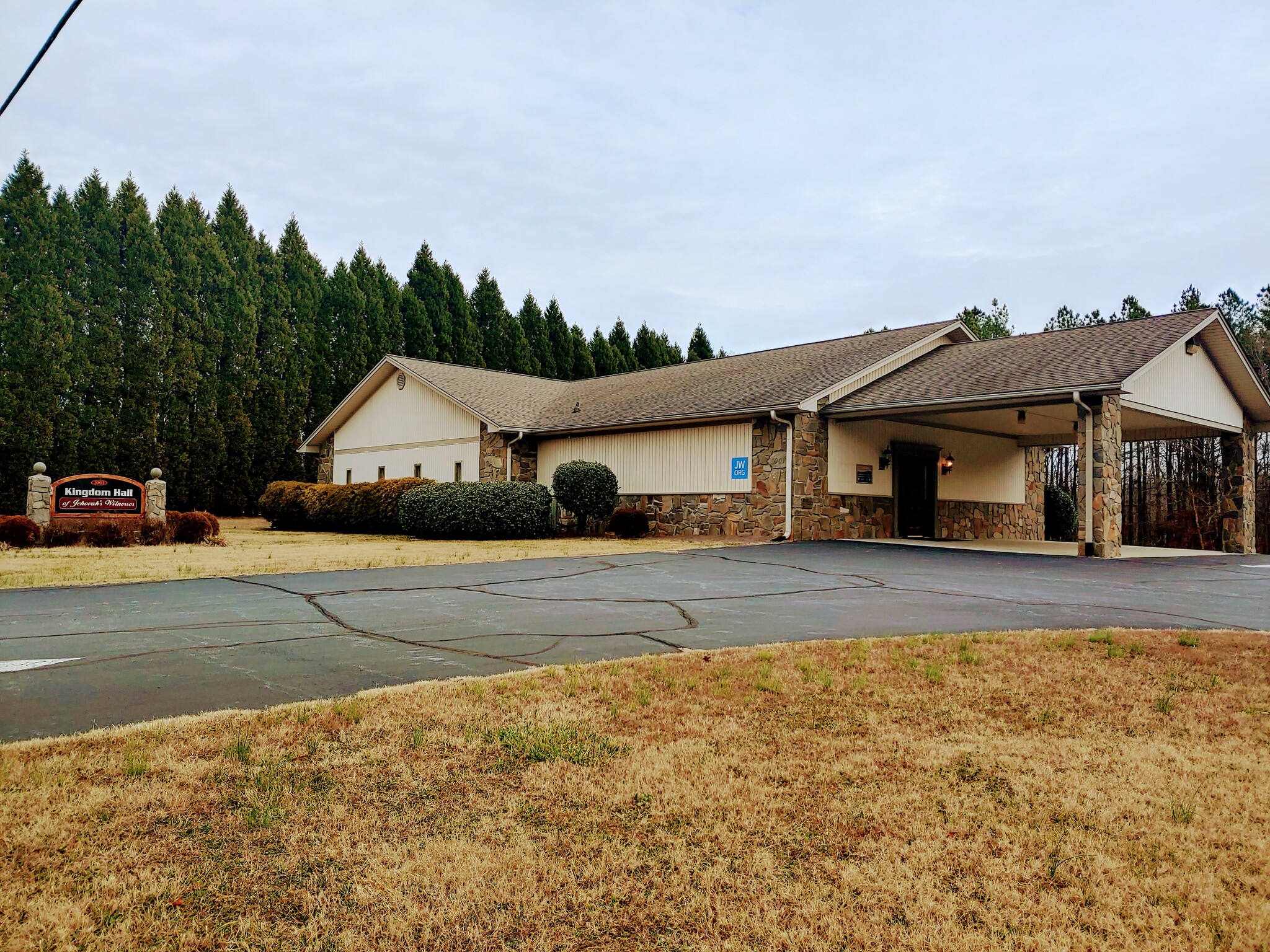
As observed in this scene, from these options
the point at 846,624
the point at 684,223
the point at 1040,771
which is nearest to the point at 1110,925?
the point at 1040,771

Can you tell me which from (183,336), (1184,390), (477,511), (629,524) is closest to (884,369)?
(1184,390)

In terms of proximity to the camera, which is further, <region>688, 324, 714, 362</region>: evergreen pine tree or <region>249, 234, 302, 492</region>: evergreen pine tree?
<region>688, 324, 714, 362</region>: evergreen pine tree

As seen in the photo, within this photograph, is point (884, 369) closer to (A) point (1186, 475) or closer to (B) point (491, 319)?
(A) point (1186, 475)

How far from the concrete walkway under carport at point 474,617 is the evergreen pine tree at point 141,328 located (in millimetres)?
18980

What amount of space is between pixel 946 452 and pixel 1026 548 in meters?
3.88

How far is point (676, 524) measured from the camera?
19.6 m

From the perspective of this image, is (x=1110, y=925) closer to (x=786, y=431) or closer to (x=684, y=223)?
(x=786, y=431)

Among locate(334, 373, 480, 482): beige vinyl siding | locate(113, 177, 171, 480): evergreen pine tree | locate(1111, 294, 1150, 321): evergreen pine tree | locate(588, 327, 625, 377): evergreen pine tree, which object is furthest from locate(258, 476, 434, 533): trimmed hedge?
locate(1111, 294, 1150, 321): evergreen pine tree

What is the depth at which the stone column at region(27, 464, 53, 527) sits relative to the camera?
54.1ft

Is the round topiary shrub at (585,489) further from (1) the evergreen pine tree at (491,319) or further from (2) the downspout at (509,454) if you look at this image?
(1) the evergreen pine tree at (491,319)

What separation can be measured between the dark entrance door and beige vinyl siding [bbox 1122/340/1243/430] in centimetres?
490

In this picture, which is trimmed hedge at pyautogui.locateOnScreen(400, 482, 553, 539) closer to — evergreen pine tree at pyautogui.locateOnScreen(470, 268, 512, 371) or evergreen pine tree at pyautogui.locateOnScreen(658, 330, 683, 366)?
evergreen pine tree at pyautogui.locateOnScreen(470, 268, 512, 371)

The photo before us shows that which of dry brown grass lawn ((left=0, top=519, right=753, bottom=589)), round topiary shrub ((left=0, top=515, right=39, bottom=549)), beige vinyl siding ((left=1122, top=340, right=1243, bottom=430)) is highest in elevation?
beige vinyl siding ((left=1122, top=340, right=1243, bottom=430))

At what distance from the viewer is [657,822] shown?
322 centimetres
